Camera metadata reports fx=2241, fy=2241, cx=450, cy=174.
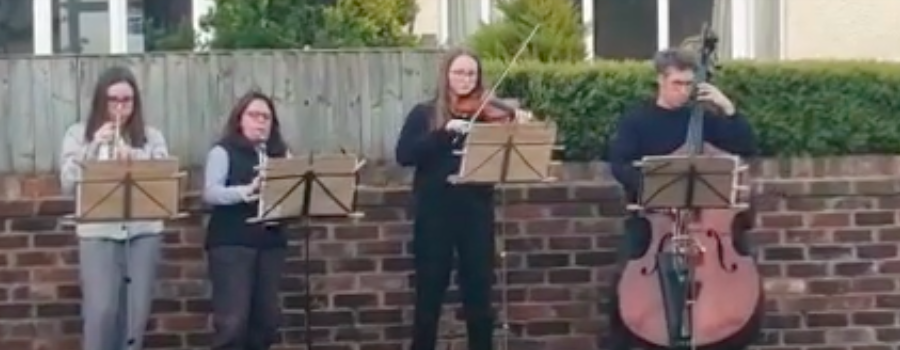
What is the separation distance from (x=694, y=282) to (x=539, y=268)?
5.46 feet

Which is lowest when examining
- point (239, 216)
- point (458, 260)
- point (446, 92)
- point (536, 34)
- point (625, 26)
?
point (458, 260)

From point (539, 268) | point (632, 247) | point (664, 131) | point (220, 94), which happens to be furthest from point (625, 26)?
point (632, 247)

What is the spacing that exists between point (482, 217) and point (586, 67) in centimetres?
154

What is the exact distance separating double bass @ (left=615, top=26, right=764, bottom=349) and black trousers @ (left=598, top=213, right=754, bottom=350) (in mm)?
23

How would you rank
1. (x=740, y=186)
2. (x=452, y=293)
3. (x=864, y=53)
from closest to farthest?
(x=740, y=186) → (x=452, y=293) → (x=864, y=53)

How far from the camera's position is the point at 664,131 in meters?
11.0

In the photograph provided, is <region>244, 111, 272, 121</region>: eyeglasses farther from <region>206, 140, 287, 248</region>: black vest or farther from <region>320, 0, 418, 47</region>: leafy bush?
<region>320, 0, 418, 47</region>: leafy bush

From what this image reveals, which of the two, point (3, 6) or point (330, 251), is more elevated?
point (3, 6)

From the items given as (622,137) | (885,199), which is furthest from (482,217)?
(885,199)

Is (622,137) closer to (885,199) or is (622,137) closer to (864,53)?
(885,199)

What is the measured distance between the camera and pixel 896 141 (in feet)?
40.5

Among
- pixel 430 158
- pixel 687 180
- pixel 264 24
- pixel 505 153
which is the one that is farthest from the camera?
pixel 264 24

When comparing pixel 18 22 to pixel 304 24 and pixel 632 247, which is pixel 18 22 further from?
pixel 632 247

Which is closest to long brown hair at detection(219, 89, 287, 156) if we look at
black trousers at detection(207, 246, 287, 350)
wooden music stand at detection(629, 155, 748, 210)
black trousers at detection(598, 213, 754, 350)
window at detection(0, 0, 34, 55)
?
black trousers at detection(207, 246, 287, 350)
